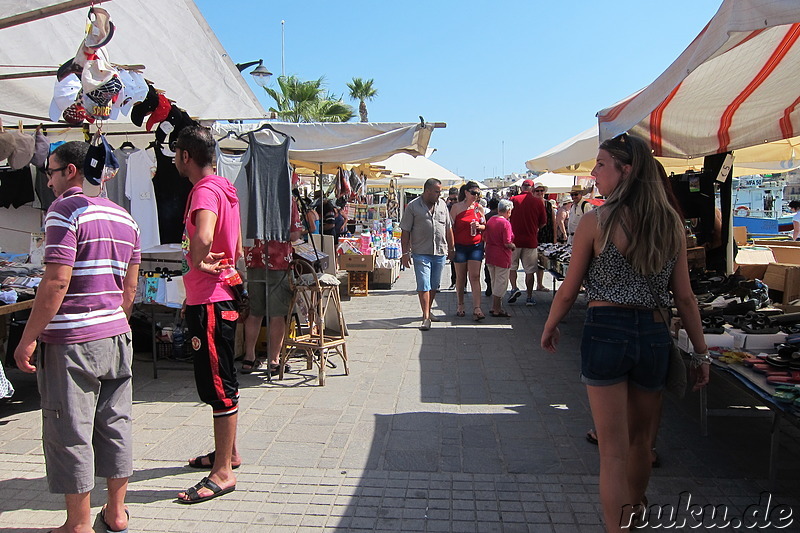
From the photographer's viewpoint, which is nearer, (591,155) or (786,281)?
(786,281)

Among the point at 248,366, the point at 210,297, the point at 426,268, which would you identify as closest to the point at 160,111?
the point at 248,366

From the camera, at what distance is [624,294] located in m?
2.62

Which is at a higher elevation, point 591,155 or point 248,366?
point 591,155

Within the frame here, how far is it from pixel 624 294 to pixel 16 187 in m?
6.50

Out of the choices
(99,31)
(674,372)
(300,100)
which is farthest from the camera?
(300,100)

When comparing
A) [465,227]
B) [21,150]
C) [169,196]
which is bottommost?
[465,227]

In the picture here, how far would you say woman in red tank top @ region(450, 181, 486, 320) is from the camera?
8633mm

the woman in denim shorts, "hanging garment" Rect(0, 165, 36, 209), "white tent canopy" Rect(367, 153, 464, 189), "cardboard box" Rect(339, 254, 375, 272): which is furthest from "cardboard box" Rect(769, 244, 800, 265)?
"hanging garment" Rect(0, 165, 36, 209)

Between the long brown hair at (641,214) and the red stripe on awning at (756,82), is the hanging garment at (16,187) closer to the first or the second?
the long brown hair at (641,214)

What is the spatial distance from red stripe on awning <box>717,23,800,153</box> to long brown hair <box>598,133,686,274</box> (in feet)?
3.13

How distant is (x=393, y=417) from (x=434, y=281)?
3.85 m

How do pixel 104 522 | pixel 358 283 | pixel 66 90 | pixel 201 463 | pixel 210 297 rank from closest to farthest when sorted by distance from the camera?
pixel 104 522
pixel 210 297
pixel 201 463
pixel 66 90
pixel 358 283

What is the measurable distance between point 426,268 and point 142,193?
3.76 m

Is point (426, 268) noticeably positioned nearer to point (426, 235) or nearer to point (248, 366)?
point (426, 235)
